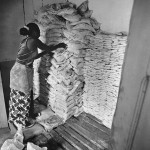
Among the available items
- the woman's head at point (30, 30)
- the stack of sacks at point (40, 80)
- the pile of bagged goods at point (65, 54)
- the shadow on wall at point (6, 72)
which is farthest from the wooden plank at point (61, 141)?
the woman's head at point (30, 30)

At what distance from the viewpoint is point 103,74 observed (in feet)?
11.3

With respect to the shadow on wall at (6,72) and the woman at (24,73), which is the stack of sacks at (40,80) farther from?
the shadow on wall at (6,72)

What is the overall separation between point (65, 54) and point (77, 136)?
174 centimetres

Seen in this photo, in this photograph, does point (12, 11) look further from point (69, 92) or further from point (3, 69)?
point (69, 92)

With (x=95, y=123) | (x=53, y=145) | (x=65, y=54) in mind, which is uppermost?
(x=65, y=54)

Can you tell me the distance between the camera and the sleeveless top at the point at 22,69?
122 inches

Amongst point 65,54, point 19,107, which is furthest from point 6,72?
point 65,54

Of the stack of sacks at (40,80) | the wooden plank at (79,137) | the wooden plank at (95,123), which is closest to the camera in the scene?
the wooden plank at (79,137)

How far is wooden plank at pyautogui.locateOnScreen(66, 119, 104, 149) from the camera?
10.8ft

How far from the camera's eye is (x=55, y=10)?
3.44m

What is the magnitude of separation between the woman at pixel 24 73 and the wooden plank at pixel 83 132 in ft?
3.27

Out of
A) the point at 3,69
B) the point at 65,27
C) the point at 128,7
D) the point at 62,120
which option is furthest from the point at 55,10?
the point at 62,120

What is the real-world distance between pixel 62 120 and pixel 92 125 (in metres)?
0.70

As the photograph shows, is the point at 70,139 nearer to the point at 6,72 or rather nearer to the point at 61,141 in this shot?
the point at 61,141
